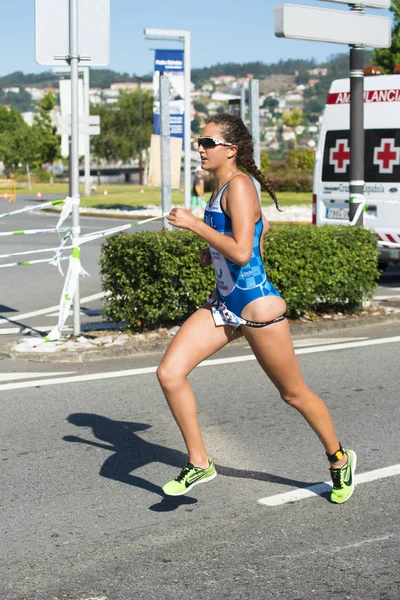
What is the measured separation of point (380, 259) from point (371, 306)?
273 cm

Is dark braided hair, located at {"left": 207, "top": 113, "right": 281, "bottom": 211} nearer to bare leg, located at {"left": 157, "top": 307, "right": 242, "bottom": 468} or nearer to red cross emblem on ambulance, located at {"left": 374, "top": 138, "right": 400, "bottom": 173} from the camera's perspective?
bare leg, located at {"left": 157, "top": 307, "right": 242, "bottom": 468}

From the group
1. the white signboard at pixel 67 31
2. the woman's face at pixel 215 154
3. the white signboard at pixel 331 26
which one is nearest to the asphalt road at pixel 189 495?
the woman's face at pixel 215 154

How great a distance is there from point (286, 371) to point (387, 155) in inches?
384

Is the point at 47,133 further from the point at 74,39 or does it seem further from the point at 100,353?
the point at 100,353

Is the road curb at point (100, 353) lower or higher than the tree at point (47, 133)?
lower

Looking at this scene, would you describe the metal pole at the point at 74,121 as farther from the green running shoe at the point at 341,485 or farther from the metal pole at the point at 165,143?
the green running shoe at the point at 341,485

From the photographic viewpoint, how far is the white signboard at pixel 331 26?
9.97 m

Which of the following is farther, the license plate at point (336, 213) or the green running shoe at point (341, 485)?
the license plate at point (336, 213)

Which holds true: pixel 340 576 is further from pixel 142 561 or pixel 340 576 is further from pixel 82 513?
pixel 82 513

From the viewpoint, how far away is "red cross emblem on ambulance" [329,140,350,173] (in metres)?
14.7

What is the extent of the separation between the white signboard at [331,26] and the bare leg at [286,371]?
18.7 ft

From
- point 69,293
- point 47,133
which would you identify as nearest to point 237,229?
point 69,293

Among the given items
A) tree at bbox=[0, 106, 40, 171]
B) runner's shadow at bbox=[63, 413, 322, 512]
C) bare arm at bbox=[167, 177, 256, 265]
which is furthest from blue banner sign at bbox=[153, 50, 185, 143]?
tree at bbox=[0, 106, 40, 171]

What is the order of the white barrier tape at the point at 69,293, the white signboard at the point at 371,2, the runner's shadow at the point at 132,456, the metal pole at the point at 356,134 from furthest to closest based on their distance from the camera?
the metal pole at the point at 356,134 → the white signboard at the point at 371,2 → the white barrier tape at the point at 69,293 → the runner's shadow at the point at 132,456
